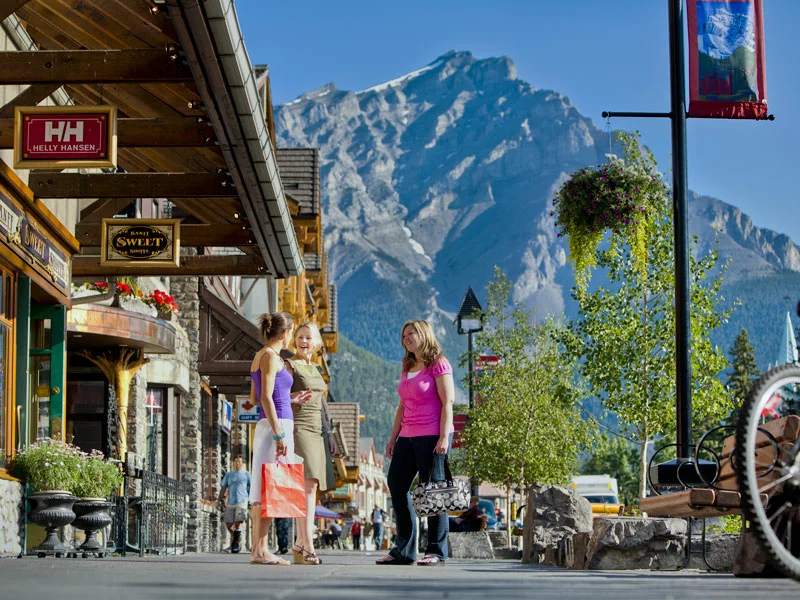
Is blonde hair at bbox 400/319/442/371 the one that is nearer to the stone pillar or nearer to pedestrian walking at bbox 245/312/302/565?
pedestrian walking at bbox 245/312/302/565

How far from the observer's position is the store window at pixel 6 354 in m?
13.4

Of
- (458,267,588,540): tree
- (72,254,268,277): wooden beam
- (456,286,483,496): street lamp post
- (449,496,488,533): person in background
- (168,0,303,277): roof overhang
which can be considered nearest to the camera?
(168,0,303,277): roof overhang

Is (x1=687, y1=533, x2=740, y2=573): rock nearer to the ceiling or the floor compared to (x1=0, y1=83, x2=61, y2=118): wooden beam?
nearer to the floor

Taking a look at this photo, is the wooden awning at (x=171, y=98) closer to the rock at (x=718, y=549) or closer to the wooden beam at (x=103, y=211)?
the wooden beam at (x=103, y=211)

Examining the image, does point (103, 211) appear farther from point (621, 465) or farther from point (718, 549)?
point (621, 465)

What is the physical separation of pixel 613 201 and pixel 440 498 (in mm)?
5966

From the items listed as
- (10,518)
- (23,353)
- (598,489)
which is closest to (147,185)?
(23,353)

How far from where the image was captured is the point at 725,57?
40.7 ft

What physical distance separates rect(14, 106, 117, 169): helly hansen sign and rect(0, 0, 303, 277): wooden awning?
27 cm

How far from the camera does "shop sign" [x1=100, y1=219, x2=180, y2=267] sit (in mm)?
14055

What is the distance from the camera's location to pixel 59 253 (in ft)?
48.8

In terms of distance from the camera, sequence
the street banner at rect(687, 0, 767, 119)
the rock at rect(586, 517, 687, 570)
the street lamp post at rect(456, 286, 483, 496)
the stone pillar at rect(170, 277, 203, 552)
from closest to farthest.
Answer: the rock at rect(586, 517, 687, 570)
the street banner at rect(687, 0, 767, 119)
the stone pillar at rect(170, 277, 203, 552)
the street lamp post at rect(456, 286, 483, 496)

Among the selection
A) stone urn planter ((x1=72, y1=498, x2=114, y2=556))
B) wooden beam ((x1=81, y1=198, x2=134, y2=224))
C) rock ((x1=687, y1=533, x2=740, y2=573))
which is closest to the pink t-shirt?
rock ((x1=687, y1=533, x2=740, y2=573))

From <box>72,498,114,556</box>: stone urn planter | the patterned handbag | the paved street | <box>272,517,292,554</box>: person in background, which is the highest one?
the patterned handbag
